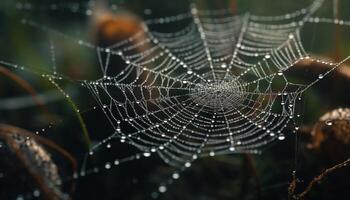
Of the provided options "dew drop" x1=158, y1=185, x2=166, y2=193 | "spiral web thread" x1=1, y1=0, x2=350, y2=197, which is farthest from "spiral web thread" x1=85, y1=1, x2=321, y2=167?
"dew drop" x1=158, y1=185, x2=166, y2=193

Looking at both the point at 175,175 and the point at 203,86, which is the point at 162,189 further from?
the point at 203,86

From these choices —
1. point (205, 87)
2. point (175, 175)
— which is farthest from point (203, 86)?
point (175, 175)

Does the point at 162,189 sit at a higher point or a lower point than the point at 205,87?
lower

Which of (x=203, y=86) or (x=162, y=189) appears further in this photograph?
(x=203, y=86)

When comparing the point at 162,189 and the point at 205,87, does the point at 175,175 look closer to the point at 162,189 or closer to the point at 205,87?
the point at 162,189

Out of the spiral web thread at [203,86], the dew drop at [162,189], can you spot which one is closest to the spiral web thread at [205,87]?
the spiral web thread at [203,86]

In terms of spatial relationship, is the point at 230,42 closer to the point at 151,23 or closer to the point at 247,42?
the point at 247,42

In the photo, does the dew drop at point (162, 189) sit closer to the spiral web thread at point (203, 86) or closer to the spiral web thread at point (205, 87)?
the spiral web thread at point (203, 86)

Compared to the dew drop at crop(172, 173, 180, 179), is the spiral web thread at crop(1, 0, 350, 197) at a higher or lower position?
higher

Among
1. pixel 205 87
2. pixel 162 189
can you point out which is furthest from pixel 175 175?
pixel 205 87

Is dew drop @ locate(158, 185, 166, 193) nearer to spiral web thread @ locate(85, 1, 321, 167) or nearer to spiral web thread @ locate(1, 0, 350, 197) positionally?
spiral web thread @ locate(1, 0, 350, 197)
